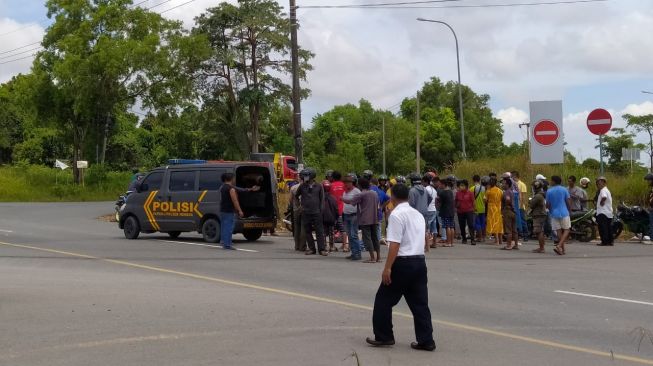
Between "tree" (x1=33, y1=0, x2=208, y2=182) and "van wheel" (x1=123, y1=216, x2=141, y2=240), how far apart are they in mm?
23849

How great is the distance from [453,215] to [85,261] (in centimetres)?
838

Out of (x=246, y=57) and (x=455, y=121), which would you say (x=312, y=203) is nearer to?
(x=246, y=57)

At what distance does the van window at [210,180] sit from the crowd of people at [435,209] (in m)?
1.98

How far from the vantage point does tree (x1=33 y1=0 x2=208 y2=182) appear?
1657 inches

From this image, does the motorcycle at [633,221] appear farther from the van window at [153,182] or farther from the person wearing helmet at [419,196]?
the van window at [153,182]

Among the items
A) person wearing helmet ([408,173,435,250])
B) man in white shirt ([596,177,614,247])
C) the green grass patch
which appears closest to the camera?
person wearing helmet ([408,173,435,250])

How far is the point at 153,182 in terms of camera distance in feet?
62.8

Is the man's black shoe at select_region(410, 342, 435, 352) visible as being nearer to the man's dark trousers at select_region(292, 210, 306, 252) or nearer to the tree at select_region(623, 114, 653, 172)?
the man's dark trousers at select_region(292, 210, 306, 252)

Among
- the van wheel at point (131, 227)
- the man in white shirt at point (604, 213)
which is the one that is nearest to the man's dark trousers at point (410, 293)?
the man in white shirt at point (604, 213)

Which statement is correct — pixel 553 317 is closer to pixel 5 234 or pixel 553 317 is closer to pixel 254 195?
pixel 254 195

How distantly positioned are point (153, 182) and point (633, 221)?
1204 cm

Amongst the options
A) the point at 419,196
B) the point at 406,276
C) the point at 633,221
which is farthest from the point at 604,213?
the point at 406,276

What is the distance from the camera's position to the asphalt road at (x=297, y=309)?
7105mm

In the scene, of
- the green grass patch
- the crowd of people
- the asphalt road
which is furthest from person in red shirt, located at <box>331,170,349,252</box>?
the green grass patch
